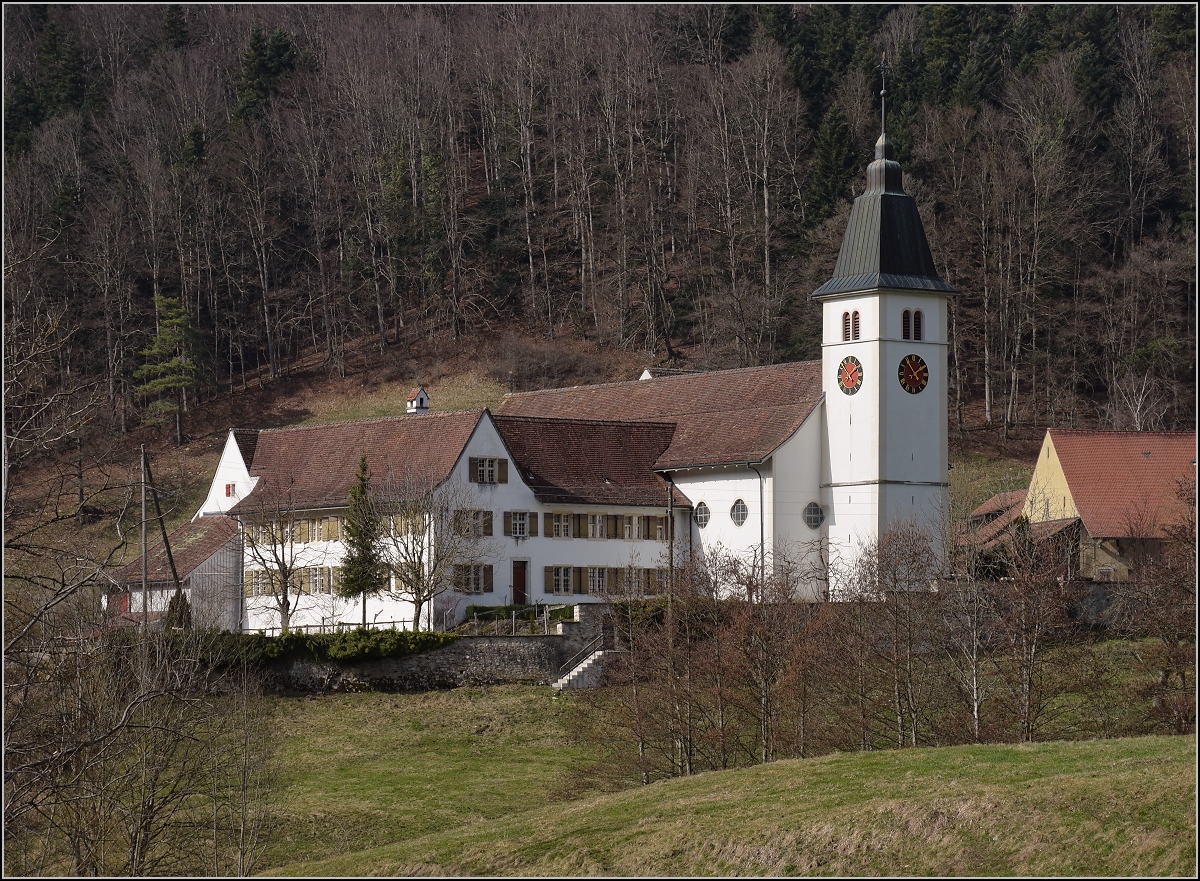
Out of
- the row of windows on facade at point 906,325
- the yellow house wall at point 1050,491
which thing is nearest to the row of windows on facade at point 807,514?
the row of windows on facade at point 906,325

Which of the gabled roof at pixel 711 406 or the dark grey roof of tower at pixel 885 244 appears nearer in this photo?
the dark grey roof of tower at pixel 885 244

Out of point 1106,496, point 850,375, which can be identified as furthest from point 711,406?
point 1106,496

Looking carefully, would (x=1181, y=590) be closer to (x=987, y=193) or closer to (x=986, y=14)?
(x=987, y=193)

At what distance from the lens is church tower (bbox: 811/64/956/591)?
193 ft

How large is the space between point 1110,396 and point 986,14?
125 feet

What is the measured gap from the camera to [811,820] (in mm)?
25594

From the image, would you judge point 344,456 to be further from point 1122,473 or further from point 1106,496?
point 1122,473

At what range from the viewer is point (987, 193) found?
277ft

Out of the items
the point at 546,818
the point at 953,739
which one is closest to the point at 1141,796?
the point at 546,818

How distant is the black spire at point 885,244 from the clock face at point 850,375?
2.25 metres

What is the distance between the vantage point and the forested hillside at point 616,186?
275 ft

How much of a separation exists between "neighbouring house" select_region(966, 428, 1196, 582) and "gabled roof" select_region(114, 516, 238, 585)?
2363 centimetres

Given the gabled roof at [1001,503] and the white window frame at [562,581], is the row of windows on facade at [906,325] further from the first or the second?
the white window frame at [562,581]

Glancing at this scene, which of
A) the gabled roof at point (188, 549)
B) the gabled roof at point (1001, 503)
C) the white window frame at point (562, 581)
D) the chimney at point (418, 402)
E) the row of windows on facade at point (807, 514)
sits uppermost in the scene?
the chimney at point (418, 402)
